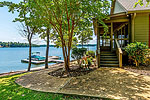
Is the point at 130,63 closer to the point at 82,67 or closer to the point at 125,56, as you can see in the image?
the point at 125,56

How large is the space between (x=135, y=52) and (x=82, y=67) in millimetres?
3649

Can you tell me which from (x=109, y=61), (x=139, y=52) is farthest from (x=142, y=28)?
(x=109, y=61)

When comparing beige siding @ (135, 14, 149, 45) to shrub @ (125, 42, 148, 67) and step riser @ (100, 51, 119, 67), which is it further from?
step riser @ (100, 51, 119, 67)

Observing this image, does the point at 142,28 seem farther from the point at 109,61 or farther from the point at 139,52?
the point at 109,61

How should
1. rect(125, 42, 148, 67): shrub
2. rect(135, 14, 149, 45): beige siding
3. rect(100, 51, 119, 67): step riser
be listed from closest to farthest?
1. rect(125, 42, 148, 67): shrub
2. rect(100, 51, 119, 67): step riser
3. rect(135, 14, 149, 45): beige siding

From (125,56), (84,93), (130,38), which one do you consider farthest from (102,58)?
(84,93)

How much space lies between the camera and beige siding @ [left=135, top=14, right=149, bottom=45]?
7.56 metres

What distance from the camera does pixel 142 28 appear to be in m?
7.63

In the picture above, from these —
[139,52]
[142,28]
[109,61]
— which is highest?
[142,28]

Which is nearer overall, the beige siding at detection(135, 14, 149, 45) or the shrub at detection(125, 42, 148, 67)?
the shrub at detection(125, 42, 148, 67)

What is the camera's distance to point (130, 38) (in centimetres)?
738

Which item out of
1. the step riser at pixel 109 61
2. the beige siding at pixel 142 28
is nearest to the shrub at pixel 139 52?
the step riser at pixel 109 61

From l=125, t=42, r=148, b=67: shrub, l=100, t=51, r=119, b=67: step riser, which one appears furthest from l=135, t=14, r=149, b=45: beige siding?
l=100, t=51, r=119, b=67: step riser

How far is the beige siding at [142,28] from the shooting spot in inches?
298
